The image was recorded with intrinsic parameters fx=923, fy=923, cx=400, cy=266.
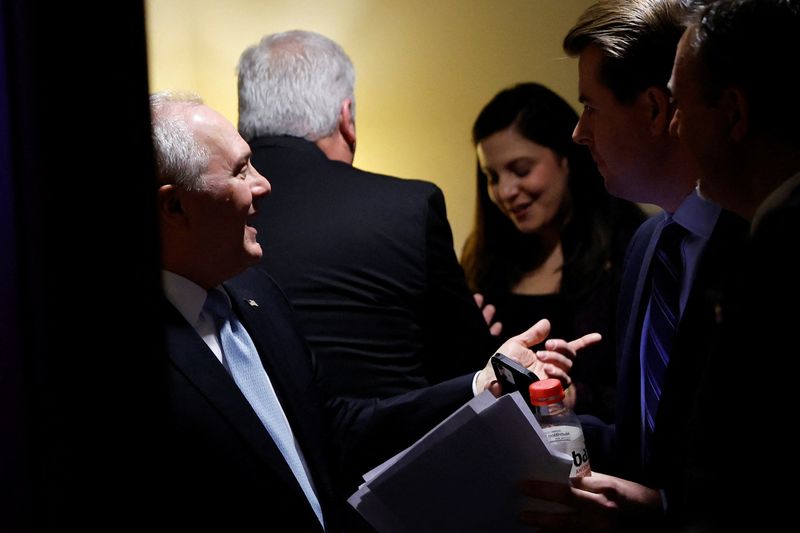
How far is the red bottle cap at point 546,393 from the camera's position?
1.31 metres

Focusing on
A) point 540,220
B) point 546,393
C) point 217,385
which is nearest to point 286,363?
point 217,385

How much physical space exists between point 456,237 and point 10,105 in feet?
7.03

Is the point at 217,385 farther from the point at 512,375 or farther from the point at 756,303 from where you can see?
the point at 756,303

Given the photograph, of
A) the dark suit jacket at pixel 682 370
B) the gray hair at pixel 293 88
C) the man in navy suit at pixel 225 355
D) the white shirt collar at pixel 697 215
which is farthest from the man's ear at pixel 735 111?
the gray hair at pixel 293 88

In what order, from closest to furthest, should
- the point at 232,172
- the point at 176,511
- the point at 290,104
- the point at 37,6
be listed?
1. the point at 37,6
2. the point at 176,511
3. the point at 232,172
4. the point at 290,104

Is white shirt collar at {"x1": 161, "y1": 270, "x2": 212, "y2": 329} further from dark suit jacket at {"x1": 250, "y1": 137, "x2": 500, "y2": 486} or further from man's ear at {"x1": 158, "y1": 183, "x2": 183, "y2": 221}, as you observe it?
dark suit jacket at {"x1": 250, "y1": 137, "x2": 500, "y2": 486}

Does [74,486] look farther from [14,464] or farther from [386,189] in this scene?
[386,189]

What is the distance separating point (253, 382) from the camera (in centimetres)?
147

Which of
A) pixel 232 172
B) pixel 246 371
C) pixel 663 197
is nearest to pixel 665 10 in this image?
pixel 663 197

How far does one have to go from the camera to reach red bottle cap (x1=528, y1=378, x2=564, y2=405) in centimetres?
131

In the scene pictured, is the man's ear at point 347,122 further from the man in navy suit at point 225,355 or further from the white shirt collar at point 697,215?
the white shirt collar at point 697,215

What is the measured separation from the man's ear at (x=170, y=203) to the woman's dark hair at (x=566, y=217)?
1.10m

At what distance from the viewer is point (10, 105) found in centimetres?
87

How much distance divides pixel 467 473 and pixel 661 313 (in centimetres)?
43
